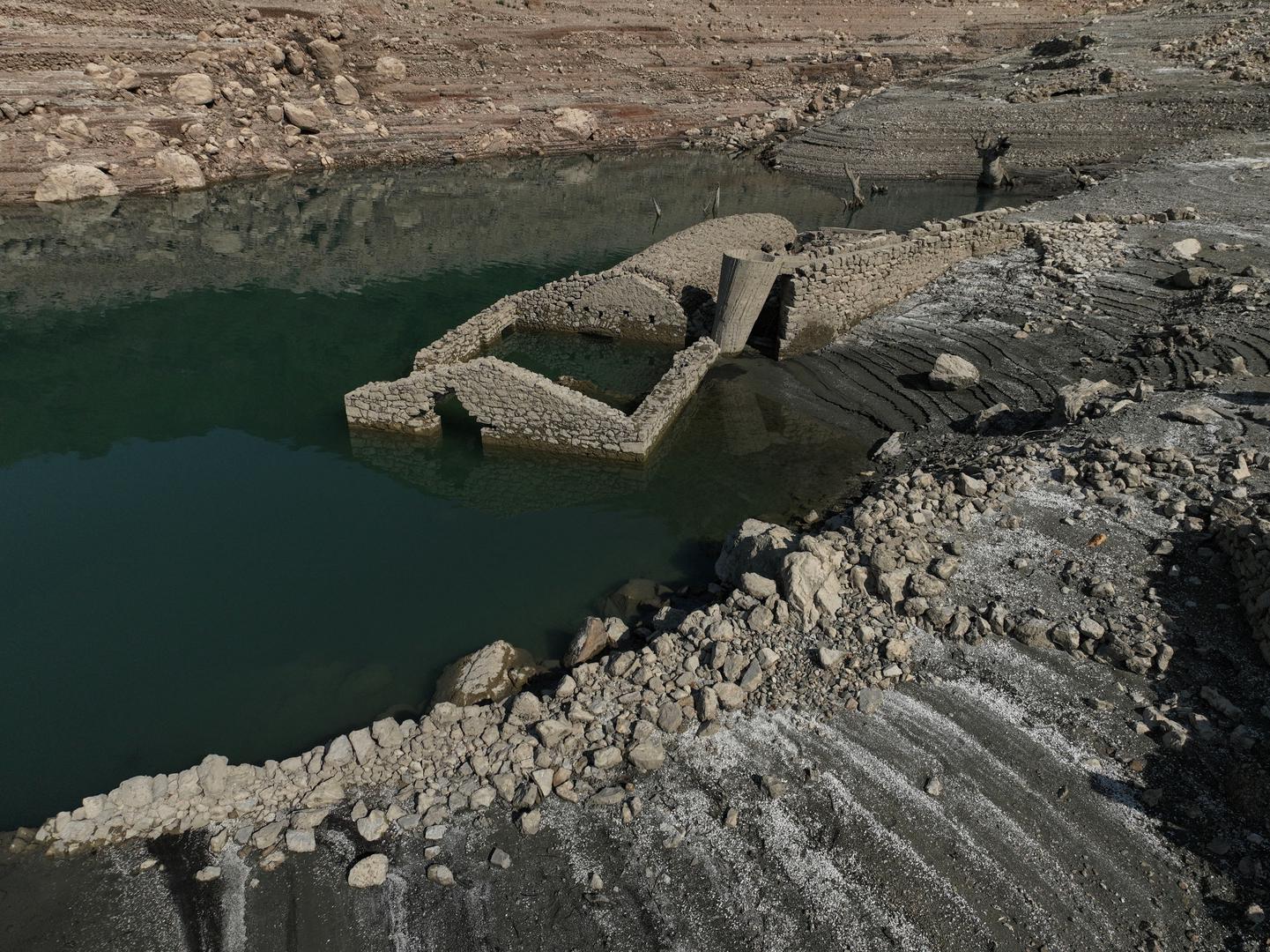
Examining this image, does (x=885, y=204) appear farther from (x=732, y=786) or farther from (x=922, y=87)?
(x=732, y=786)

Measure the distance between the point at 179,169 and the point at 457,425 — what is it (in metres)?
27.5

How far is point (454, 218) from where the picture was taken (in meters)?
31.3

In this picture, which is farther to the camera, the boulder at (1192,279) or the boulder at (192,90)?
the boulder at (192,90)

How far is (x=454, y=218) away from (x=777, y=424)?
20049 mm

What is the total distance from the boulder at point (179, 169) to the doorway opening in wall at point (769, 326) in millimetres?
28348

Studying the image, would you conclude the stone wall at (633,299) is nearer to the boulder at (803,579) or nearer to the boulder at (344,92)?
the boulder at (803,579)

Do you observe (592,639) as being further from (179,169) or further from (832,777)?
(179,169)

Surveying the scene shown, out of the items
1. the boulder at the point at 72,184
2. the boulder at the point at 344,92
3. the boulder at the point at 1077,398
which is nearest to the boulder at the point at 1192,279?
the boulder at the point at 1077,398

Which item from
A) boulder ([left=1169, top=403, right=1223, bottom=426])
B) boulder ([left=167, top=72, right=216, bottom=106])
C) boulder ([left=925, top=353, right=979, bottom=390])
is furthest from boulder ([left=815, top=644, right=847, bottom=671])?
boulder ([left=167, top=72, right=216, bottom=106])

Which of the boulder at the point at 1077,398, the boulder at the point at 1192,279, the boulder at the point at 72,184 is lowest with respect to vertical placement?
the boulder at the point at 72,184

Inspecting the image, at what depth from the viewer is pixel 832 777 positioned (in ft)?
24.7

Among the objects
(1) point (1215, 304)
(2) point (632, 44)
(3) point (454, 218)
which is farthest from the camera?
(2) point (632, 44)

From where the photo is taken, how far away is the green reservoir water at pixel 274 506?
32.7 feet

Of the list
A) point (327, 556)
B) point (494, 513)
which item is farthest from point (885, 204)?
point (327, 556)
